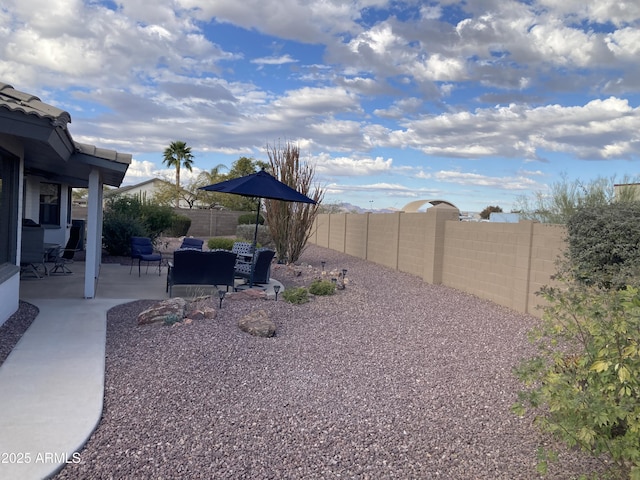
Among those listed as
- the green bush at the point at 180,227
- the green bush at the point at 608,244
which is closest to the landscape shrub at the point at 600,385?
the green bush at the point at 608,244

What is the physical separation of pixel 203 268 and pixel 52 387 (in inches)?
178

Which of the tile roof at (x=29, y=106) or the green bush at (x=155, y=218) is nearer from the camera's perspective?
the tile roof at (x=29, y=106)

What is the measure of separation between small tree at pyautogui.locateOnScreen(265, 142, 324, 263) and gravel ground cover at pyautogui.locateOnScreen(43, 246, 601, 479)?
7475mm

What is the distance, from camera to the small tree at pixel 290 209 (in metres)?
15.2

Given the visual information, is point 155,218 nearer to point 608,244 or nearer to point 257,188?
point 257,188

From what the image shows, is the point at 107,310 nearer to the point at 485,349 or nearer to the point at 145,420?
the point at 145,420

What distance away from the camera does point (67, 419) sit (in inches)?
161

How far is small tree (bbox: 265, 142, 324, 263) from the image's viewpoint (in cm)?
1518

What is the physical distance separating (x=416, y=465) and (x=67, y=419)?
260cm

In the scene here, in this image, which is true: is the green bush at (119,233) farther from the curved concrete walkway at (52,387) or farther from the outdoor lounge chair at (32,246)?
the curved concrete walkway at (52,387)

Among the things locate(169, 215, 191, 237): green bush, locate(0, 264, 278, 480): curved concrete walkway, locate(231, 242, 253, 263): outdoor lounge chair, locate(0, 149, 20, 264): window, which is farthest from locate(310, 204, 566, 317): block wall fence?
locate(169, 215, 191, 237): green bush

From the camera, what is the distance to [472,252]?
35.5 feet

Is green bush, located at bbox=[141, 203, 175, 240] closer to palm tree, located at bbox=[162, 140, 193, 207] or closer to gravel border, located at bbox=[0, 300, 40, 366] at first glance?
gravel border, located at bbox=[0, 300, 40, 366]

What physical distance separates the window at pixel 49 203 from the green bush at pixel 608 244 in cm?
1432
